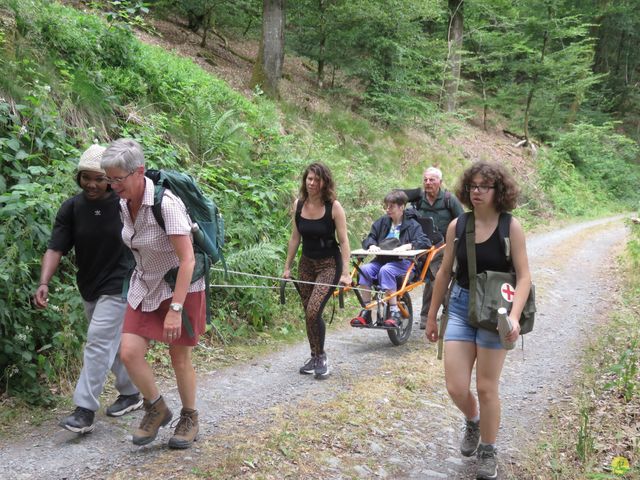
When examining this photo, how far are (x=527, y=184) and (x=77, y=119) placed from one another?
2088 cm

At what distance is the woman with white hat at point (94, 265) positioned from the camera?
3.99m

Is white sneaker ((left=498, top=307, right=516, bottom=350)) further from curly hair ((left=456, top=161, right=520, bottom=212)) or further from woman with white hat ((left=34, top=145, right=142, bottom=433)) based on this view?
woman with white hat ((left=34, top=145, right=142, bottom=433))

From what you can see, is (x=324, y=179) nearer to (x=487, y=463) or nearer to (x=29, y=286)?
(x=29, y=286)

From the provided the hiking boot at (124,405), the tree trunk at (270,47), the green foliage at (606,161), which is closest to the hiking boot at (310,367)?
the hiking boot at (124,405)

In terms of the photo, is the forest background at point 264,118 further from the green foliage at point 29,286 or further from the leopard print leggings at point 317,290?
the leopard print leggings at point 317,290

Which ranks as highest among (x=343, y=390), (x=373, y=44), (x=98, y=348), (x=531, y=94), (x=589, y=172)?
(x=531, y=94)

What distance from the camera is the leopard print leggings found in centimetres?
568

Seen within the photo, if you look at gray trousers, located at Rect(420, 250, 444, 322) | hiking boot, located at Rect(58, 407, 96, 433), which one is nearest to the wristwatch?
hiking boot, located at Rect(58, 407, 96, 433)

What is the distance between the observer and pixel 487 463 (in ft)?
12.7

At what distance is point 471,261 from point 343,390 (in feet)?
7.51

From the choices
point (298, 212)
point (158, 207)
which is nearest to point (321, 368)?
point (298, 212)

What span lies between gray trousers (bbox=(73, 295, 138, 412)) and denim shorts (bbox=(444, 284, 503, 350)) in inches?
92.0

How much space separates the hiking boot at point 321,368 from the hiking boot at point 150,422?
221cm

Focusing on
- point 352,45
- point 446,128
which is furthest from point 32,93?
point 446,128
